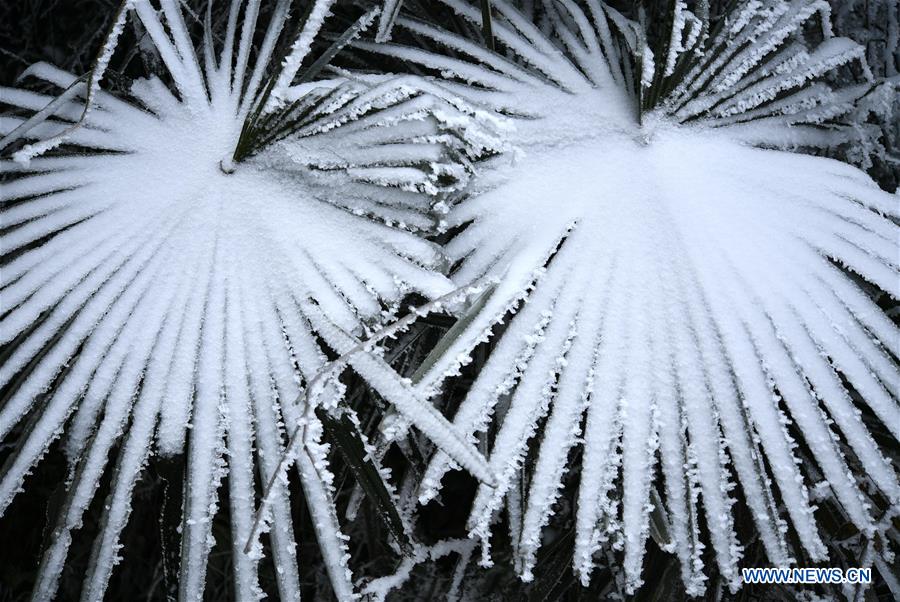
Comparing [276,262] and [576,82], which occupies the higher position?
[576,82]

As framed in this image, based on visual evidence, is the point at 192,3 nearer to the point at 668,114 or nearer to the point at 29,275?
the point at 29,275

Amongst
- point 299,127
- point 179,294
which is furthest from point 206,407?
point 299,127

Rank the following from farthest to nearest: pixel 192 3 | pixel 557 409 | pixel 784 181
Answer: pixel 192 3
pixel 784 181
pixel 557 409
